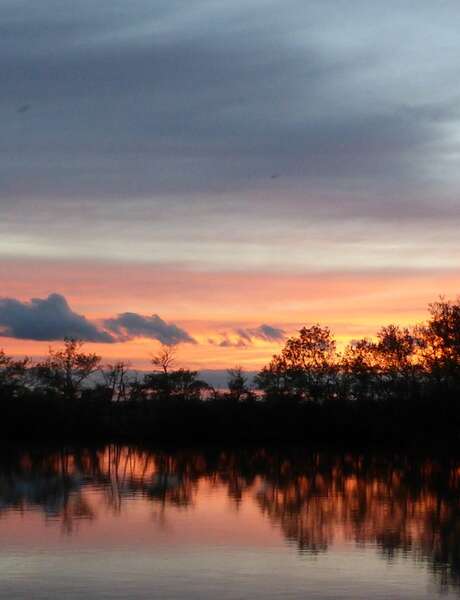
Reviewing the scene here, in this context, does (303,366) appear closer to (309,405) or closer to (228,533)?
(309,405)

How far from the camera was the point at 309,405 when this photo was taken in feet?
216

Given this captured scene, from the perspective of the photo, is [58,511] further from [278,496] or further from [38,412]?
[38,412]

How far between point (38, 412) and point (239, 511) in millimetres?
45645

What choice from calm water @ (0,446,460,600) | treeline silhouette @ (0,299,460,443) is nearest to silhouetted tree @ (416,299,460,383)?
treeline silhouette @ (0,299,460,443)

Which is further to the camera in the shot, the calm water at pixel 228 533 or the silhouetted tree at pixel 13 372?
the silhouetted tree at pixel 13 372

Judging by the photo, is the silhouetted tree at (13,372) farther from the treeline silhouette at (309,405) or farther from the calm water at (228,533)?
the calm water at (228,533)

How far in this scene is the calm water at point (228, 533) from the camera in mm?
Result: 16641

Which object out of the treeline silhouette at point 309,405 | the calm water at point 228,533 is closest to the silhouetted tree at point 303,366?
the treeline silhouette at point 309,405

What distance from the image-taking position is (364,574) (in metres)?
17.8

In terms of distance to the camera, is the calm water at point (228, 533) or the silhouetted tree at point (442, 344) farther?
the silhouetted tree at point (442, 344)

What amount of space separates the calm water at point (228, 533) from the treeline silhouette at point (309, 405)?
2046cm

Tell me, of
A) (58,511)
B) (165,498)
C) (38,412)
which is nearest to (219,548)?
(58,511)

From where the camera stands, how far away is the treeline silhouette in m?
63.7

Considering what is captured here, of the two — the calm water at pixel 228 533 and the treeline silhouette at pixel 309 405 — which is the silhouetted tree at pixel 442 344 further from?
the calm water at pixel 228 533
